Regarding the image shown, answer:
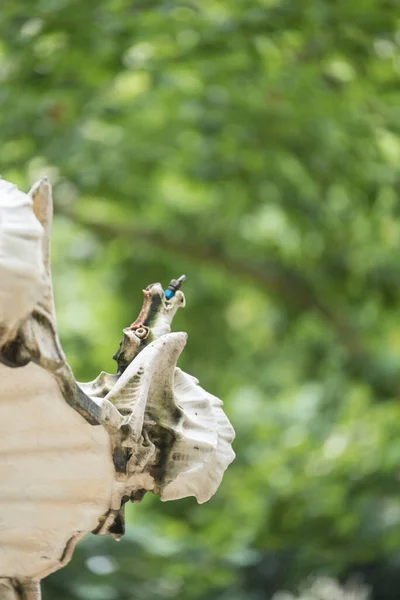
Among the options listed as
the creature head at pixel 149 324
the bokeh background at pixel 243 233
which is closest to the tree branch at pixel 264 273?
the bokeh background at pixel 243 233

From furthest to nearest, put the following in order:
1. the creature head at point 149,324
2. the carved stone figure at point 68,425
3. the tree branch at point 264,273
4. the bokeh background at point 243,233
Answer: the tree branch at point 264,273 < the bokeh background at point 243,233 < the creature head at point 149,324 < the carved stone figure at point 68,425

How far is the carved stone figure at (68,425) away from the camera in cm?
264

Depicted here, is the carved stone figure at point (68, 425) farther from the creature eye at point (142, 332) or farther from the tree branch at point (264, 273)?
the tree branch at point (264, 273)

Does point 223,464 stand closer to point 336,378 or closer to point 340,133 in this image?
point 340,133

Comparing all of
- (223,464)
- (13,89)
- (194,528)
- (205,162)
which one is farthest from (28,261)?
(194,528)

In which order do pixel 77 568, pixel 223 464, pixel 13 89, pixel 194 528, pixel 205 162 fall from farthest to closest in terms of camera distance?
pixel 194 528, pixel 205 162, pixel 13 89, pixel 77 568, pixel 223 464

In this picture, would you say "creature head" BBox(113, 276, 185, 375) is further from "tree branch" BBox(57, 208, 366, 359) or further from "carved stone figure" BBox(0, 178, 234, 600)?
"tree branch" BBox(57, 208, 366, 359)

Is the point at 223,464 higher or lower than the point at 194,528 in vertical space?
higher

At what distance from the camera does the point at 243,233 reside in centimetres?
997

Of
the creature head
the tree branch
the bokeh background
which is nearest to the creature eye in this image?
the creature head

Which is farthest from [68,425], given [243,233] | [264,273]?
[243,233]

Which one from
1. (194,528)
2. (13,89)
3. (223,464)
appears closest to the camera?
(223,464)

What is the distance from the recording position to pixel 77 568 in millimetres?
6523

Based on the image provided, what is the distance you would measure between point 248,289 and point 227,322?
1.64 ft
